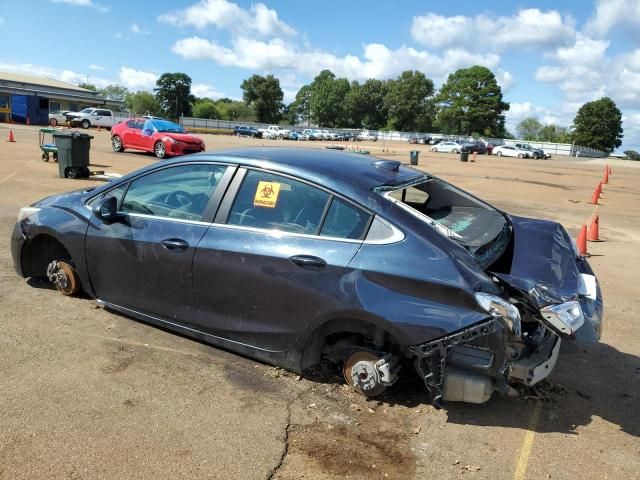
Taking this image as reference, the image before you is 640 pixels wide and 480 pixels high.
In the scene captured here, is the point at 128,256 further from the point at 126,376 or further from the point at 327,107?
the point at 327,107

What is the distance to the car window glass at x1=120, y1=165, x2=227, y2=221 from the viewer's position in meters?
4.04

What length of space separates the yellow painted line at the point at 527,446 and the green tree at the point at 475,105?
100 metres

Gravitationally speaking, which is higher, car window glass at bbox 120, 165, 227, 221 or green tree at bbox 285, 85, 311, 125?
green tree at bbox 285, 85, 311, 125

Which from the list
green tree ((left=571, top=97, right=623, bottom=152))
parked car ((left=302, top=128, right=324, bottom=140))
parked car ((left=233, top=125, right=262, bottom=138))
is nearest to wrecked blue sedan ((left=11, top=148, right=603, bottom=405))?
parked car ((left=233, top=125, right=262, bottom=138))

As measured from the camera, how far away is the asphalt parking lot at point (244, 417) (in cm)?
293

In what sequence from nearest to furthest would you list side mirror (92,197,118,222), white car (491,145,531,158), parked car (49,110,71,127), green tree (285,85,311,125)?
side mirror (92,197,118,222) < parked car (49,110,71,127) < white car (491,145,531,158) < green tree (285,85,311,125)

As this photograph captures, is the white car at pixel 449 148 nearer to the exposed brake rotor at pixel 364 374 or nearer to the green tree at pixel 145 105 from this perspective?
the exposed brake rotor at pixel 364 374

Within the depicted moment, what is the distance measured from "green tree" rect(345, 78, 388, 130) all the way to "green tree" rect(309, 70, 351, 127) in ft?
8.28

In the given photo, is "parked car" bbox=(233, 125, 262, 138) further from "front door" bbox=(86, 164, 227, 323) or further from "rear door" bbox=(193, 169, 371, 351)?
"rear door" bbox=(193, 169, 371, 351)

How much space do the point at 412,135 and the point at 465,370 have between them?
9426 cm

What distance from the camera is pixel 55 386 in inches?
140

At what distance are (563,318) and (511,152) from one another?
198ft

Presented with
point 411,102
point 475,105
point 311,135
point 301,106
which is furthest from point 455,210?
point 301,106

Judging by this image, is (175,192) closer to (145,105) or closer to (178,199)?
(178,199)
